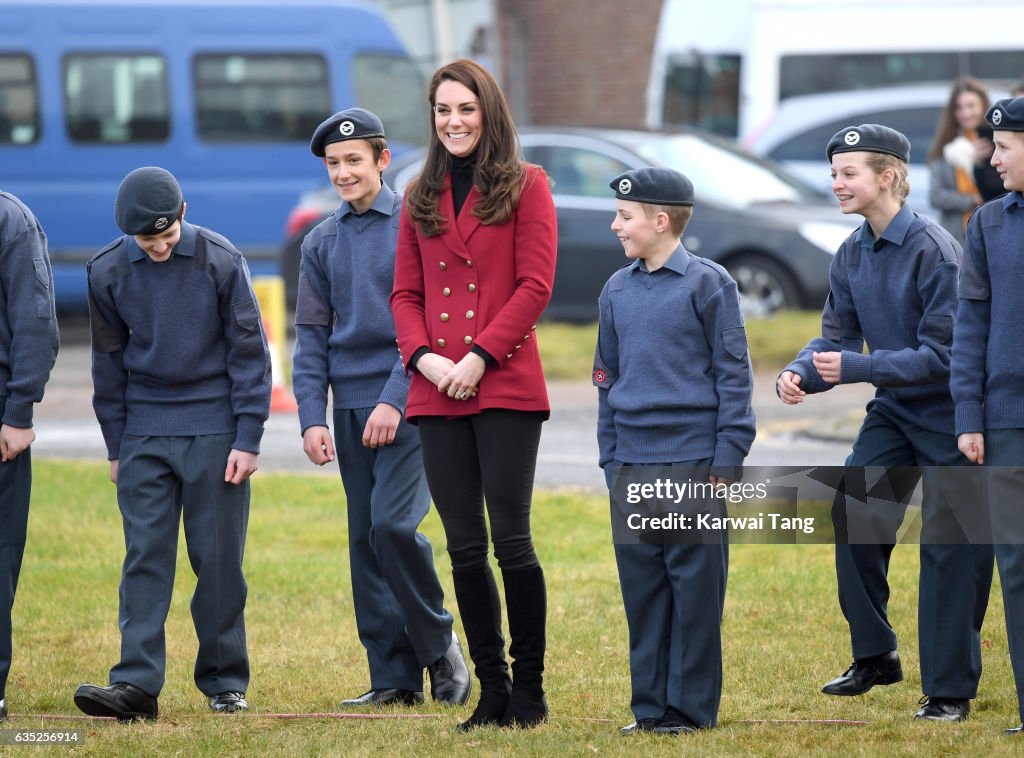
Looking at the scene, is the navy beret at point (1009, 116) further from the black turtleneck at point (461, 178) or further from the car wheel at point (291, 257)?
the car wheel at point (291, 257)

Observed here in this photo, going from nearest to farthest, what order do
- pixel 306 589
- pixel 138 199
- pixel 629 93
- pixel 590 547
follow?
pixel 138 199
pixel 306 589
pixel 590 547
pixel 629 93

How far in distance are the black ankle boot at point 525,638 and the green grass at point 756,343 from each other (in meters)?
8.64

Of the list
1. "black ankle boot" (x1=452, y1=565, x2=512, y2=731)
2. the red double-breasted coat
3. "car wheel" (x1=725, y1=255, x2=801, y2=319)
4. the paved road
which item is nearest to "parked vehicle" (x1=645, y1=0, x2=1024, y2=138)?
"car wheel" (x1=725, y1=255, x2=801, y2=319)

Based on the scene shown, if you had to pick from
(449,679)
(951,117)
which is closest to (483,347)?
(449,679)

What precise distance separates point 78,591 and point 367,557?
240cm

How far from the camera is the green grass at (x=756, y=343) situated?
546 inches

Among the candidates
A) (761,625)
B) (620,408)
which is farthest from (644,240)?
(761,625)

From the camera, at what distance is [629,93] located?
2552cm

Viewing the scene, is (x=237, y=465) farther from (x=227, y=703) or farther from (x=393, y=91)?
(x=393, y=91)

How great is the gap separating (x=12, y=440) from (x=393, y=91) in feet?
46.3

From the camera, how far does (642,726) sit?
5.05 metres

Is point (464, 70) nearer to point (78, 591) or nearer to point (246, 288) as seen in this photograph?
point (246, 288)

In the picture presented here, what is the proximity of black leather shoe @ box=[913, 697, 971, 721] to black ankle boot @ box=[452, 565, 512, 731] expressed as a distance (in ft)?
4.12

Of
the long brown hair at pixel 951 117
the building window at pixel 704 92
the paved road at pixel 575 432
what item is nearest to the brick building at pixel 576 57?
the building window at pixel 704 92
